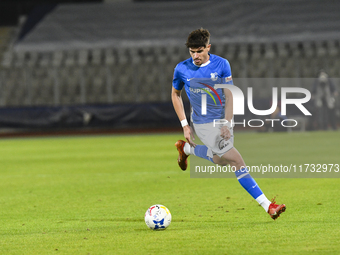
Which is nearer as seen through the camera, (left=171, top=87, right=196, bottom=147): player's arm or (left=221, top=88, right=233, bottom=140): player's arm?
(left=221, top=88, right=233, bottom=140): player's arm

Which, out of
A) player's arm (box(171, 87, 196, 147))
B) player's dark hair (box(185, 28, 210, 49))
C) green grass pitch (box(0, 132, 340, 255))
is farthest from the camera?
player's arm (box(171, 87, 196, 147))


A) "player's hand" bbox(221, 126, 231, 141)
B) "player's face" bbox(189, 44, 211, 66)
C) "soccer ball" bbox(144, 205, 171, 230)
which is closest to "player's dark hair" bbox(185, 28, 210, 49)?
"player's face" bbox(189, 44, 211, 66)

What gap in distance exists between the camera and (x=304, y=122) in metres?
20.2

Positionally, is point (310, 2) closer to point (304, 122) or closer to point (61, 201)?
point (304, 122)

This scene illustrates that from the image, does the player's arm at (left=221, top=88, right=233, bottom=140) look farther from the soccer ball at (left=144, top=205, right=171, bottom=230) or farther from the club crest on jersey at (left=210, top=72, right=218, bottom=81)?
the soccer ball at (left=144, top=205, right=171, bottom=230)

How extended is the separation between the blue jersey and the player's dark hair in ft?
1.05

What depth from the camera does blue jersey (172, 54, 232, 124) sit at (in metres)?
6.50

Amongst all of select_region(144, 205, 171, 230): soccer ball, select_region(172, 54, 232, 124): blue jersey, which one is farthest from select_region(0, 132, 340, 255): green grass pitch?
select_region(172, 54, 232, 124): blue jersey

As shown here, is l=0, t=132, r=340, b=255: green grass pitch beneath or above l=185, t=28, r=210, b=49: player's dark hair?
beneath

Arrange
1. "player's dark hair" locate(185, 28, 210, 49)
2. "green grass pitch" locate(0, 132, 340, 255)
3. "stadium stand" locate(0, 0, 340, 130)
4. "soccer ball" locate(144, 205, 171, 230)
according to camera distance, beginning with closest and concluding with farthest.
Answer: "green grass pitch" locate(0, 132, 340, 255) < "soccer ball" locate(144, 205, 171, 230) < "player's dark hair" locate(185, 28, 210, 49) < "stadium stand" locate(0, 0, 340, 130)

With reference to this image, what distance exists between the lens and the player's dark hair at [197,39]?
20.4 feet

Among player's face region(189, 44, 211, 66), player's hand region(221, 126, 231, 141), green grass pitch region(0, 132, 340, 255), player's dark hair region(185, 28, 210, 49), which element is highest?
player's dark hair region(185, 28, 210, 49)

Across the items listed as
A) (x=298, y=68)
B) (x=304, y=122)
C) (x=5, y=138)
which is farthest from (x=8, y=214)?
(x=298, y=68)

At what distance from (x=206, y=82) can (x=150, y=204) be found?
2.03m
